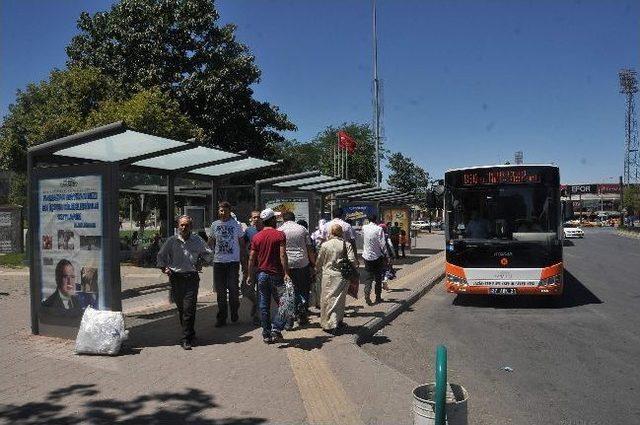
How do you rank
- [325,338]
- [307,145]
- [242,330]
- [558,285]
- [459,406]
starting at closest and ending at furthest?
[459,406] < [325,338] < [242,330] < [558,285] < [307,145]

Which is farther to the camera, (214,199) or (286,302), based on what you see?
(214,199)

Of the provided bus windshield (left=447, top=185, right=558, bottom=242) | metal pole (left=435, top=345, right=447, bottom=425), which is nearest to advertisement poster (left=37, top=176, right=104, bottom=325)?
metal pole (left=435, top=345, right=447, bottom=425)

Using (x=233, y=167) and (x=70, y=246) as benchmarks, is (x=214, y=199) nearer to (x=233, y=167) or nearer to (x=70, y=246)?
(x=233, y=167)

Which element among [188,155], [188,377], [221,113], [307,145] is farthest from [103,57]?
[307,145]

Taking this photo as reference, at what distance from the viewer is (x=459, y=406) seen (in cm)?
348

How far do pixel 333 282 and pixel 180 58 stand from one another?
22496 mm

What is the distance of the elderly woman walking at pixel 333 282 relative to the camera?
7.57 m

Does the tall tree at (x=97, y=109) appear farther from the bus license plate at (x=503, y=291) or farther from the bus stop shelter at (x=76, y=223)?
the bus license plate at (x=503, y=291)

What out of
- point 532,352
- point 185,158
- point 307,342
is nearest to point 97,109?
point 185,158

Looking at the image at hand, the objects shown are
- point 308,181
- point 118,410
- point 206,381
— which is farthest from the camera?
point 308,181

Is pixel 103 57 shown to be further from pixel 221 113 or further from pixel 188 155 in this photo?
pixel 188 155

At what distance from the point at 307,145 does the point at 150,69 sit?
4629cm

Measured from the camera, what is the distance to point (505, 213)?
10.6m

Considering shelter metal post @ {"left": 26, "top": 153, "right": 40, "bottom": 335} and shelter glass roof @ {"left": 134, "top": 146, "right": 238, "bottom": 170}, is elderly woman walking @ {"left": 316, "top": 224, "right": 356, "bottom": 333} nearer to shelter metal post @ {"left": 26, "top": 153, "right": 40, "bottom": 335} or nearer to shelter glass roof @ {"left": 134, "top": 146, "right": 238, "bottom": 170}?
shelter glass roof @ {"left": 134, "top": 146, "right": 238, "bottom": 170}
